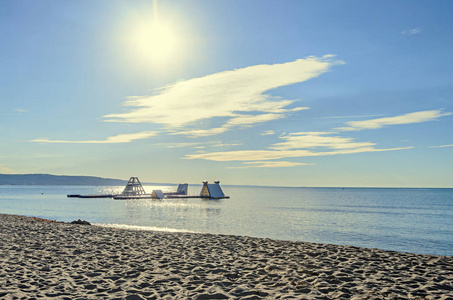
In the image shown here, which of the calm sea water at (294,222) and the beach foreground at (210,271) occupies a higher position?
the beach foreground at (210,271)

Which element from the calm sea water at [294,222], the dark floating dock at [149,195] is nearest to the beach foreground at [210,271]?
the calm sea water at [294,222]

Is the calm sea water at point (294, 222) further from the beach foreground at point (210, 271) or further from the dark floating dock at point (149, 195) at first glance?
the dark floating dock at point (149, 195)

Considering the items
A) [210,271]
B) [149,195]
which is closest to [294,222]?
[210,271]

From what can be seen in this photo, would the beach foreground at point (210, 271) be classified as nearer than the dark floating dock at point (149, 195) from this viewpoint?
Yes

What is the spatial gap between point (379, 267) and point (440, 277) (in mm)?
1486

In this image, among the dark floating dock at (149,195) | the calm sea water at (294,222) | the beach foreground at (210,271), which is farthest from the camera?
the dark floating dock at (149,195)

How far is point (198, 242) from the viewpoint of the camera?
13.2m

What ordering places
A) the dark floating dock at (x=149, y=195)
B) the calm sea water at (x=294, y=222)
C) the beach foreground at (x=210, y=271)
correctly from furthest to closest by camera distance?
the dark floating dock at (x=149, y=195), the calm sea water at (x=294, y=222), the beach foreground at (x=210, y=271)

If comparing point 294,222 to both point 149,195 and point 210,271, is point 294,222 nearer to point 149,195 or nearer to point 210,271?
point 210,271

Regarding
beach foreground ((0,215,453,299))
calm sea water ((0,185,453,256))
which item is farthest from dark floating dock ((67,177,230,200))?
beach foreground ((0,215,453,299))

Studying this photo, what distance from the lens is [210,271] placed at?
8.47m

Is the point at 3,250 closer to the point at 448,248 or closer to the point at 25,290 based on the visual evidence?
the point at 25,290

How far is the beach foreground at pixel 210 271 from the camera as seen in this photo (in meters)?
6.66

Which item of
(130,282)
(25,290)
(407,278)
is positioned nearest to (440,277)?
(407,278)
